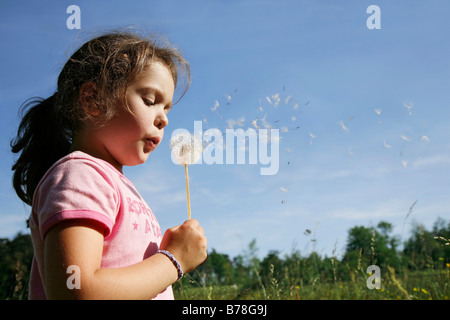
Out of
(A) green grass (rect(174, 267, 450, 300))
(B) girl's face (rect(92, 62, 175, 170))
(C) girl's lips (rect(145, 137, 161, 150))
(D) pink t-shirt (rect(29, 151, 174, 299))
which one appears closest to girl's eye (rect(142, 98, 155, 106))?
(B) girl's face (rect(92, 62, 175, 170))

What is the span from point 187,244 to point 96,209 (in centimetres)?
37

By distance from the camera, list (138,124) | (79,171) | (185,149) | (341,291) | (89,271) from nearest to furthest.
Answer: (89,271) → (79,171) → (138,124) → (185,149) → (341,291)

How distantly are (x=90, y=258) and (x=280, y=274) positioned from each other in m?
4.07

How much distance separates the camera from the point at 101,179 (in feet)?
4.46

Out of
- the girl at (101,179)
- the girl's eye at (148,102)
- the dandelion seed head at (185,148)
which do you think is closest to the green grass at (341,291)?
the dandelion seed head at (185,148)

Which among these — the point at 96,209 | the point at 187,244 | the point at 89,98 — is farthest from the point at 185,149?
the point at 96,209

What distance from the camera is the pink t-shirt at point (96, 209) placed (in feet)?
3.97

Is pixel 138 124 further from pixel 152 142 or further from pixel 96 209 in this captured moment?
pixel 96 209

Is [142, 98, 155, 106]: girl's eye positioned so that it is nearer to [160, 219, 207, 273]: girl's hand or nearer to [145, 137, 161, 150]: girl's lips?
[145, 137, 161, 150]: girl's lips

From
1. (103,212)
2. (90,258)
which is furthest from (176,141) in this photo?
(90,258)

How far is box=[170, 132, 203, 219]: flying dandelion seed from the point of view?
2.01 metres

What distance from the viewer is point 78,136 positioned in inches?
67.4

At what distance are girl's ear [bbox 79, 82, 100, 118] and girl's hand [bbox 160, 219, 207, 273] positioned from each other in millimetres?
610
